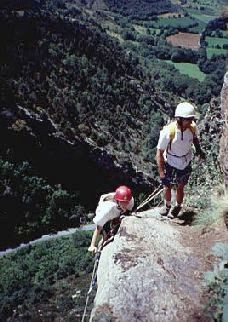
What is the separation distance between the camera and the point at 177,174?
12.2m

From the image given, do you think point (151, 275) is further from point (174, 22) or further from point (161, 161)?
point (174, 22)

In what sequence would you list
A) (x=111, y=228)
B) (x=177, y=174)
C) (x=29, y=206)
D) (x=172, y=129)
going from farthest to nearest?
(x=29, y=206) < (x=177, y=174) < (x=111, y=228) < (x=172, y=129)

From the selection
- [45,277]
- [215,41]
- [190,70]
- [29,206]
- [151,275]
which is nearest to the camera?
[151,275]

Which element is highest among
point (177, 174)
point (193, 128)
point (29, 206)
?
point (193, 128)

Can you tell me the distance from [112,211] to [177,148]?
74.0 inches

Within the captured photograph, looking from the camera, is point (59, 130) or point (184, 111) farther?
point (59, 130)

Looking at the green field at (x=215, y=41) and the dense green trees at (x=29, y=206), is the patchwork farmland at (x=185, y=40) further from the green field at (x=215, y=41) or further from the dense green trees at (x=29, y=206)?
the dense green trees at (x=29, y=206)

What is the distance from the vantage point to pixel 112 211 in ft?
39.0

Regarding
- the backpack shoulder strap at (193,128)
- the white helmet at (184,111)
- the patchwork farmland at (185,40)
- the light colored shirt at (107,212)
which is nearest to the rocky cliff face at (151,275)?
the light colored shirt at (107,212)

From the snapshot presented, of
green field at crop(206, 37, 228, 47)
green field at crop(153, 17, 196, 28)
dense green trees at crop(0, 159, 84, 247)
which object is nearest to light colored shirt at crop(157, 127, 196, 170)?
dense green trees at crop(0, 159, 84, 247)

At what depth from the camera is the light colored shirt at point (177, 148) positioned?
11627mm

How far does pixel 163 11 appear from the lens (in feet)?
655

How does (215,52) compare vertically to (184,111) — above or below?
below

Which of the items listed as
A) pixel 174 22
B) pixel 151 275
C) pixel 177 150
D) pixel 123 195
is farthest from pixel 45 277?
pixel 174 22
